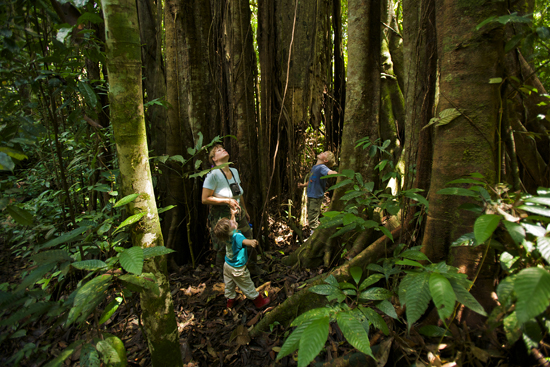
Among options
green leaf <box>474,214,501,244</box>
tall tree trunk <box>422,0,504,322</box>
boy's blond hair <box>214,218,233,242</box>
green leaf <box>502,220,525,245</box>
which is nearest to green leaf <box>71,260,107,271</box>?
boy's blond hair <box>214,218,233,242</box>

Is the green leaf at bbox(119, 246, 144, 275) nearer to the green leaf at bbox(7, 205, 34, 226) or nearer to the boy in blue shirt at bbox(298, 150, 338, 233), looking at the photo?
the green leaf at bbox(7, 205, 34, 226)

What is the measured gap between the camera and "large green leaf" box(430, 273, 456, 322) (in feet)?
3.00

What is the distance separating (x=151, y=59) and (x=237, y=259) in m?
3.41

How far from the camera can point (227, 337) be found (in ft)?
8.50

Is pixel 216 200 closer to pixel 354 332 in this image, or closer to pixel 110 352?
pixel 110 352

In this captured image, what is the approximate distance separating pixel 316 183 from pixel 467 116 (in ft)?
9.73

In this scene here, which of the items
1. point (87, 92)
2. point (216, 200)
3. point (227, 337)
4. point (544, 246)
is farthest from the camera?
point (216, 200)

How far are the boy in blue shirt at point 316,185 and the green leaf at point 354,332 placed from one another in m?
3.23

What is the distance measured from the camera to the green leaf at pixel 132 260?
116 cm

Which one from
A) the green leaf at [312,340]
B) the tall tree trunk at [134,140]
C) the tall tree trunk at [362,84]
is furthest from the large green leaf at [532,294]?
the tall tree trunk at [362,84]

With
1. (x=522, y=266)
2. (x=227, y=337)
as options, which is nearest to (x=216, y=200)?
(x=227, y=337)

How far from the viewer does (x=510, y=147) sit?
161 cm

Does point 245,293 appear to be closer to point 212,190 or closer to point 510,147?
point 212,190

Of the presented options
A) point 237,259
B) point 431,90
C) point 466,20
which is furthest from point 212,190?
point 466,20
